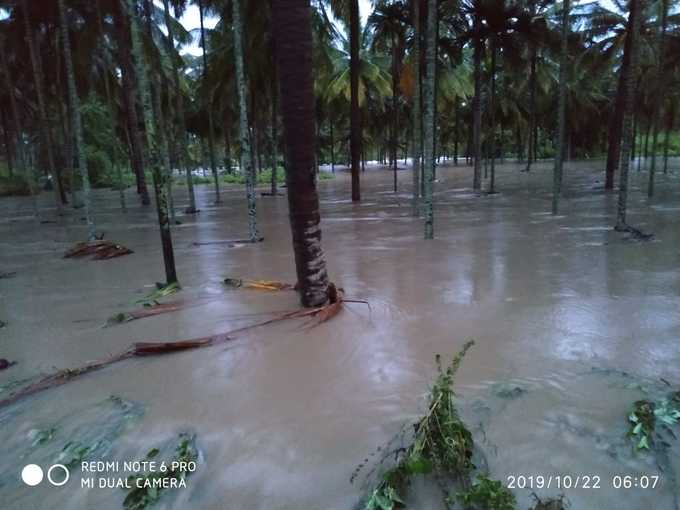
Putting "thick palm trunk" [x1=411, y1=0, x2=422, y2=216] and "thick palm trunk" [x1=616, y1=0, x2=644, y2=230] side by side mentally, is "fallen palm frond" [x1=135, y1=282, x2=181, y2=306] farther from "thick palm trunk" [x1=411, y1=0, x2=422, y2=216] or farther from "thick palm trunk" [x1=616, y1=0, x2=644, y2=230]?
"thick palm trunk" [x1=616, y1=0, x2=644, y2=230]

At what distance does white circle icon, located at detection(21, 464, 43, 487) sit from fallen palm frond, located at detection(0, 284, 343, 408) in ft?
3.16

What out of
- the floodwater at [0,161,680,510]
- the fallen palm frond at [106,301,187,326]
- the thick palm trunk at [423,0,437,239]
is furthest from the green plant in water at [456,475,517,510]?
the thick palm trunk at [423,0,437,239]

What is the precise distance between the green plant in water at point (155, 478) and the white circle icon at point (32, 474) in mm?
590

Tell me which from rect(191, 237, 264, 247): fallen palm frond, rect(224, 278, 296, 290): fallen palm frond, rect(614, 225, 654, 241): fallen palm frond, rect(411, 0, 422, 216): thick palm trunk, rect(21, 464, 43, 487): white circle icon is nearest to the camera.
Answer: rect(21, 464, 43, 487): white circle icon

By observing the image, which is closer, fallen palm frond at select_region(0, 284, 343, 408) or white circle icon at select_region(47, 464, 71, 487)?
white circle icon at select_region(47, 464, 71, 487)

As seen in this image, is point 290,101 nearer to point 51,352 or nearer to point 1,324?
point 51,352

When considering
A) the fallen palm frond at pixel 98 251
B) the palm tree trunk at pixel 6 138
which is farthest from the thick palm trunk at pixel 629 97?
the palm tree trunk at pixel 6 138

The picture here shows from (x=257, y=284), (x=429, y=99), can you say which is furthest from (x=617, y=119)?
(x=257, y=284)

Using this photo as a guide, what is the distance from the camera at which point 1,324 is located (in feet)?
17.9

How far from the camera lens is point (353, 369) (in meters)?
3.75

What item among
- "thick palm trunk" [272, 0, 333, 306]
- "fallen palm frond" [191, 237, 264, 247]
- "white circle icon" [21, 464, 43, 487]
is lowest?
"white circle icon" [21, 464, 43, 487]

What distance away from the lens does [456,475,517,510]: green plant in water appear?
221 cm

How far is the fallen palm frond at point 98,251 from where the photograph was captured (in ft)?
30.3

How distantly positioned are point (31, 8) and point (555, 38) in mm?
17471
